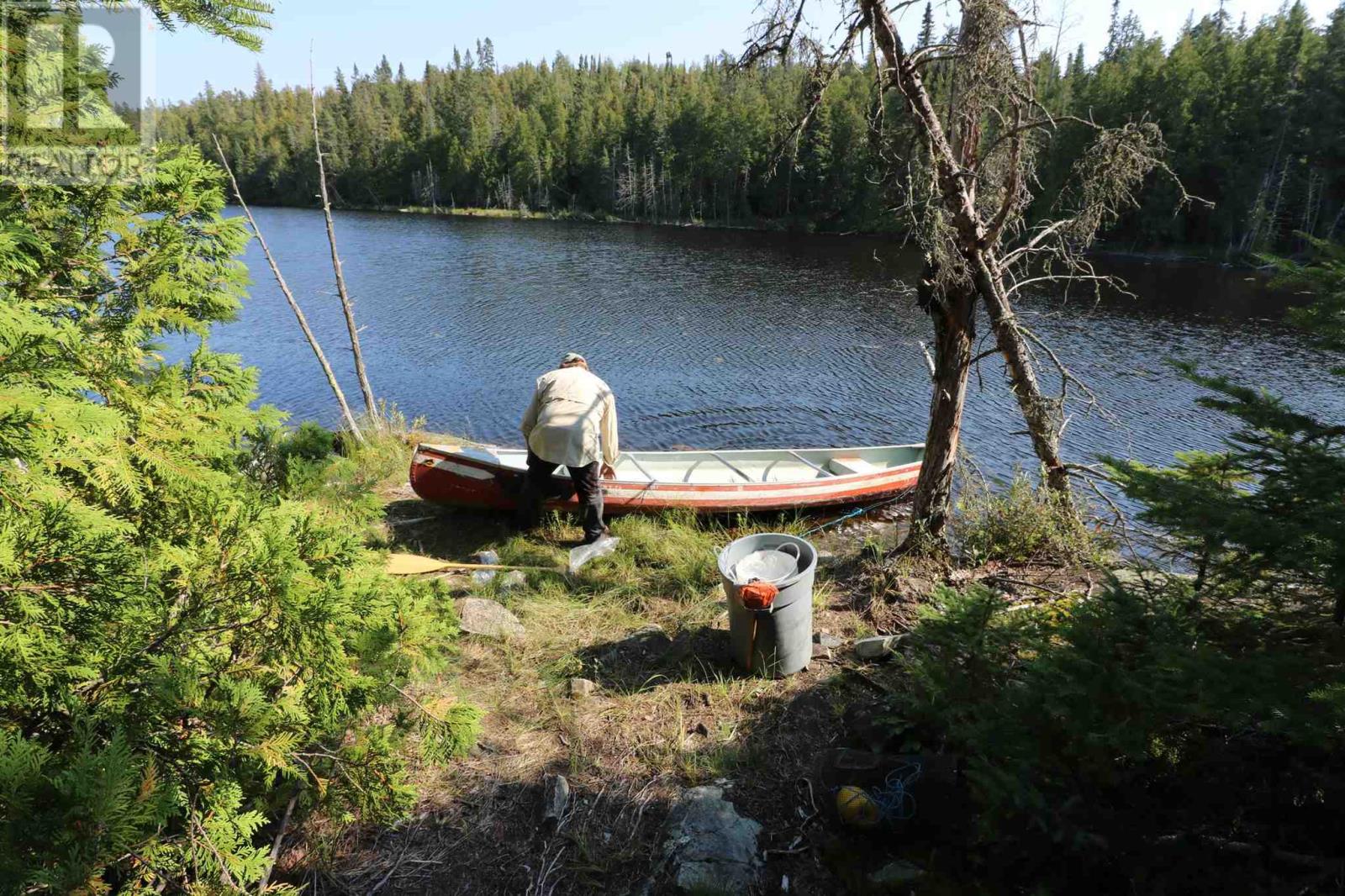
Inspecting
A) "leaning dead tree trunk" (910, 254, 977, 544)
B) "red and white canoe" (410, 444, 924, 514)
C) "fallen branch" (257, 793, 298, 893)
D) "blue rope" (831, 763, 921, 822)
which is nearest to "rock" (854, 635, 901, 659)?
"blue rope" (831, 763, 921, 822)

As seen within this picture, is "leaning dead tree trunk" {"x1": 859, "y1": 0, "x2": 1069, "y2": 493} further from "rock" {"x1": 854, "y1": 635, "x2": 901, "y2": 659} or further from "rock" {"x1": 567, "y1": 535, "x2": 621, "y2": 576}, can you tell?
"rock" {"x1": 567, "y1": 535, "x2": 621, "y2": 576}

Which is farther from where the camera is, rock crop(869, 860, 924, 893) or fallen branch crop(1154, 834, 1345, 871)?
rock crop(869, 860, 924, 893)

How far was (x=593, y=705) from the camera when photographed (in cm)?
418

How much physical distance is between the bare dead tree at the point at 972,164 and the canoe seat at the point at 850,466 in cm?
408

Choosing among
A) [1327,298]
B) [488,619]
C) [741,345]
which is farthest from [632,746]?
[741,345]

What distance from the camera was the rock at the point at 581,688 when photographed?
14.0ft

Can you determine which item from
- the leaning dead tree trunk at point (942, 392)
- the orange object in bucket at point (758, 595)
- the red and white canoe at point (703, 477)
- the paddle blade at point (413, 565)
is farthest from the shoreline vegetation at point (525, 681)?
the red and white canoe at point (703, 477)

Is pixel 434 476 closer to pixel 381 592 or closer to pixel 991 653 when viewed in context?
pixel 381 592

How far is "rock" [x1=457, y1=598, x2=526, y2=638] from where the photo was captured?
486cm

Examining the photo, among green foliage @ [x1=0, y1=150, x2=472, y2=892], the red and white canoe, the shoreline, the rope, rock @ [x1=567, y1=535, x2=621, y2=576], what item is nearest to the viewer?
green foliage @ [x1=0, y1=150, x2=472, y2=892]

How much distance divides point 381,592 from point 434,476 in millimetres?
4970

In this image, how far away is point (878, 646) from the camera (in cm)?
451

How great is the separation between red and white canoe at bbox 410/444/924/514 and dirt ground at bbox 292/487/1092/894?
203 cm

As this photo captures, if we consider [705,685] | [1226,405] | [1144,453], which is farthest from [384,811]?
[1144,453]
